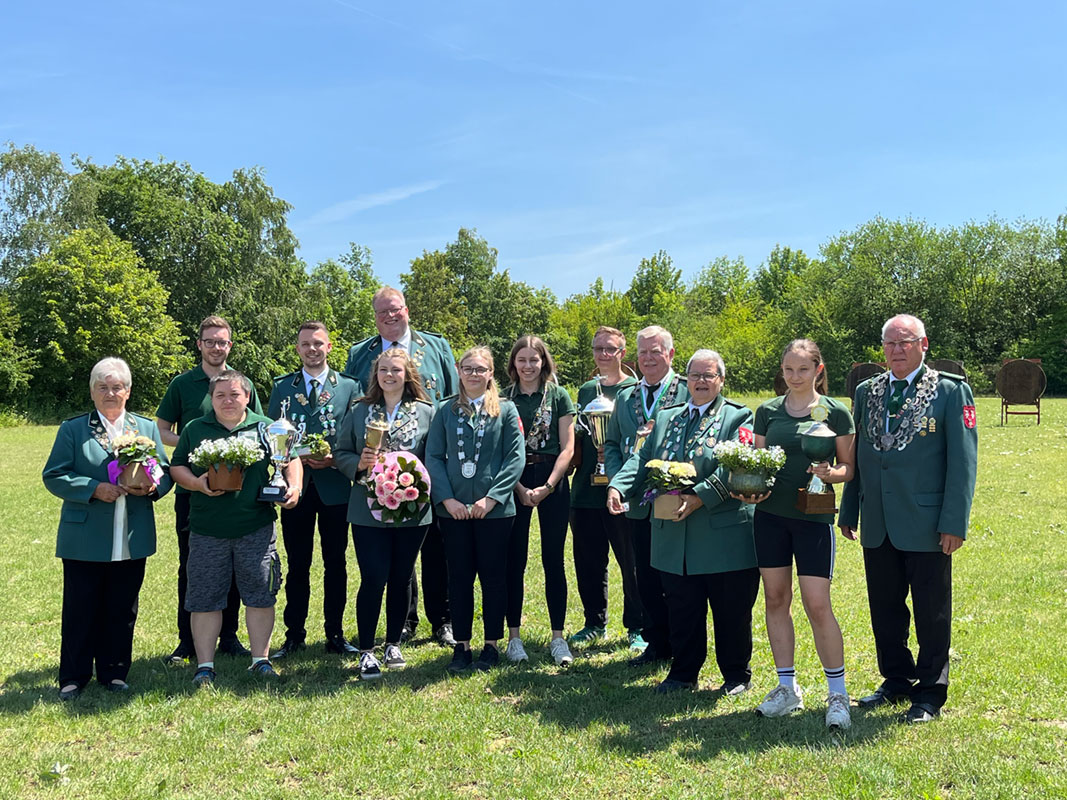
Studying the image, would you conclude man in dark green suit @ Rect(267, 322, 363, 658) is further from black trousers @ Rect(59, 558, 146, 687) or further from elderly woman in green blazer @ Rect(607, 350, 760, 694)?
elderly woman in green blazer @ Rect(607, 350, 760, 694)

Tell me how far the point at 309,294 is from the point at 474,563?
50.7m

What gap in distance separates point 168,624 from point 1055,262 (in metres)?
65.4

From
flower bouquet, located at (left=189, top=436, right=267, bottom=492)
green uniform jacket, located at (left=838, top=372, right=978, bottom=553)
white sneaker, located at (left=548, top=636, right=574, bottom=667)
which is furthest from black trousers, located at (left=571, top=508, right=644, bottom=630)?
flower bouquet, located at (left=189, top=436, right=267, bottom=492)

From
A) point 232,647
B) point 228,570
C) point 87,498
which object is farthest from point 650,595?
point 87,498

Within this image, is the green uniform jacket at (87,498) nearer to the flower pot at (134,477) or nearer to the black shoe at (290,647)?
the flower pot at (134,477)

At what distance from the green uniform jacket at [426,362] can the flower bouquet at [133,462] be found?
6.06 ft

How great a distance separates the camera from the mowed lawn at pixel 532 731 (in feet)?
14.2

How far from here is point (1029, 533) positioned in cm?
1068

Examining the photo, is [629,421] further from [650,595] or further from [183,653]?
[183,653]

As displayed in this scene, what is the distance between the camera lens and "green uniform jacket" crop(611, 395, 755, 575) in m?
5.47

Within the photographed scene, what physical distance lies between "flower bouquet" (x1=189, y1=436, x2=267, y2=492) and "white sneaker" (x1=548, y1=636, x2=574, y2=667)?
2.70m

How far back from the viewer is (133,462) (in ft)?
18.5

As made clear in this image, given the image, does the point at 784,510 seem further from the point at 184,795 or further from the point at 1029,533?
the point at 1029,533

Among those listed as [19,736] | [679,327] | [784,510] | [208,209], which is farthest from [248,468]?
[679,327]
